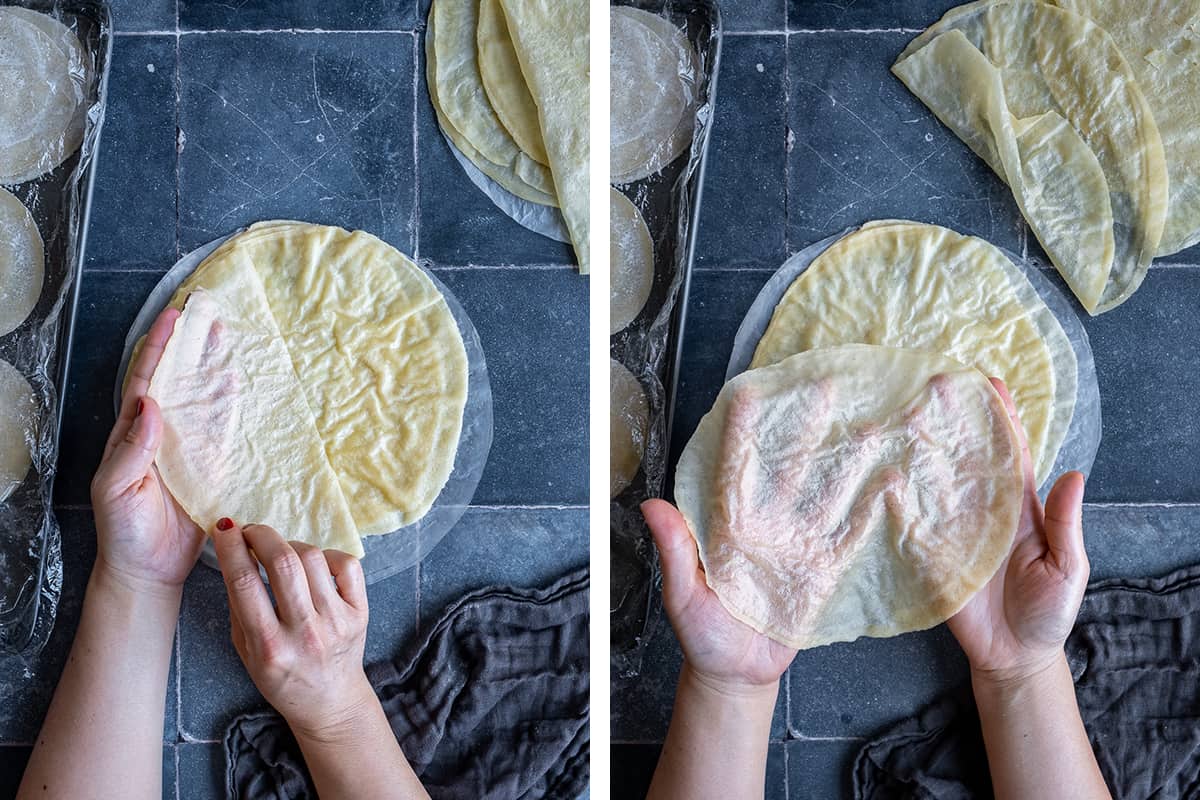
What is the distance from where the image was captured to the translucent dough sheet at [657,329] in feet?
1.99

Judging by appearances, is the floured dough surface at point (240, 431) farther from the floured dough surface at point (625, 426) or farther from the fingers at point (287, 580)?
the floured dough surface at point (625, 426)

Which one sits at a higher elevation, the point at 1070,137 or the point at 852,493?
the point at 1070,137

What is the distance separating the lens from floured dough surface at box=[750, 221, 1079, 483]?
0.69 metres

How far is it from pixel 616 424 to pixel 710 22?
331 millimetres

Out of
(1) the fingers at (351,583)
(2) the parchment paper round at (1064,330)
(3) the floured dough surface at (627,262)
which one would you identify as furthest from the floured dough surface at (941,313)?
(1) the fingers at (351,583)

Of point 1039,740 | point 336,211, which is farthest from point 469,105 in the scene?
point 1039,740

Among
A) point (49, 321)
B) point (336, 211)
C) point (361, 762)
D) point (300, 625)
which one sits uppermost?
point (336, 211)

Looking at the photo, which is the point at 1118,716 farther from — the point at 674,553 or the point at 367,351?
the point at 367,351

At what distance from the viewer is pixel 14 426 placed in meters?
0.70

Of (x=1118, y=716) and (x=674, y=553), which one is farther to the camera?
(x=1118, y=716)

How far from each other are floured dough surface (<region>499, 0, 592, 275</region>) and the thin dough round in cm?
2

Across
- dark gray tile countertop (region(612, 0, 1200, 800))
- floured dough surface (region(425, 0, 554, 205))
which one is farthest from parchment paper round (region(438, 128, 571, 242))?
dark gray tile countertop (region(612, 0, 1200, 800))

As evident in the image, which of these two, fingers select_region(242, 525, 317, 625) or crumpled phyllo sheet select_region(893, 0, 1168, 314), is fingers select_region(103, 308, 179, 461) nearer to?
fingers select_region(242, 525, 317, 625)

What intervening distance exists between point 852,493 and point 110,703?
613 millimetres
